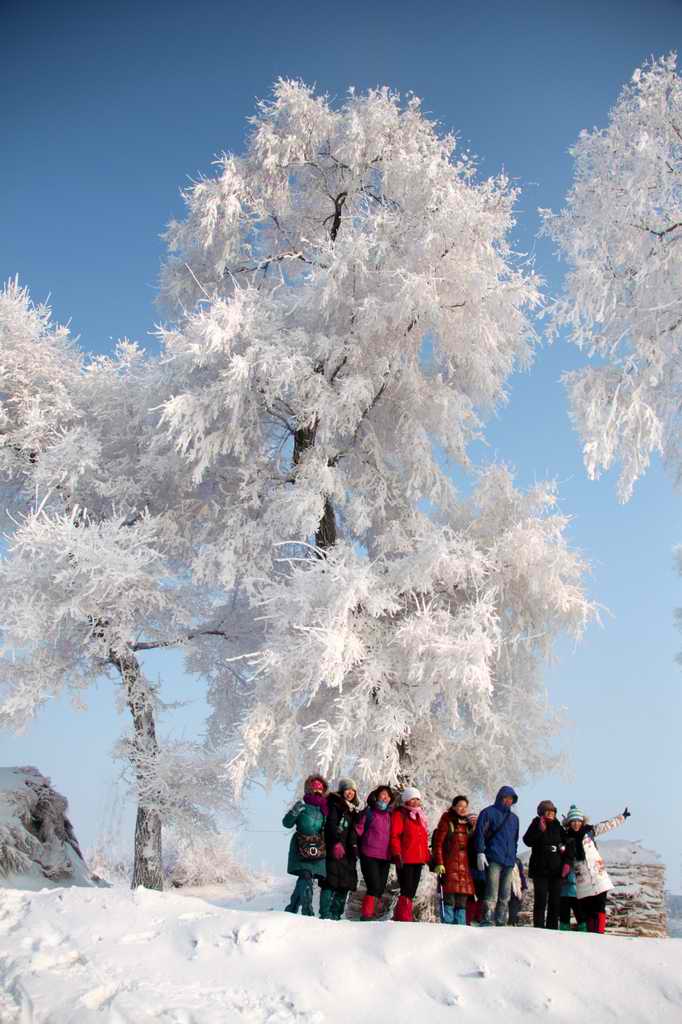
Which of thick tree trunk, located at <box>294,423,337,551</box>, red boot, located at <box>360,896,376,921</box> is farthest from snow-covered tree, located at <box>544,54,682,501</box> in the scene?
red boot, located at <box>360,896,376,921</box>

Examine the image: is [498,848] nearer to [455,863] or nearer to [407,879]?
[455,863]

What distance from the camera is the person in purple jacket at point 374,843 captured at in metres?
8.41

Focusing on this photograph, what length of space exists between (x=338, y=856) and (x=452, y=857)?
1120mm

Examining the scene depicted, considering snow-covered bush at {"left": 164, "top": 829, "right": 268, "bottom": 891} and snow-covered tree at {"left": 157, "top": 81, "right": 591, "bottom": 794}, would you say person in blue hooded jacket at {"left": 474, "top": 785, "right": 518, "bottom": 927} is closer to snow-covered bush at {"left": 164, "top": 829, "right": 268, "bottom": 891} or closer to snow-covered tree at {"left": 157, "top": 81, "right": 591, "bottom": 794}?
snow-covered tree at {"left": 157, "top": 81, "right": 591, "bottom": 794}

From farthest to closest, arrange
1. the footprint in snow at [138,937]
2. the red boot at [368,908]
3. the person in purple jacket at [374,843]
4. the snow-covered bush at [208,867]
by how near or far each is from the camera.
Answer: the snow-covered bush at [208,867]
the person in purple jacket at [374,843]
the red boot at [368,908]
the footprint in snow at [138,937]

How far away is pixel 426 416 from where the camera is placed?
1355 cm

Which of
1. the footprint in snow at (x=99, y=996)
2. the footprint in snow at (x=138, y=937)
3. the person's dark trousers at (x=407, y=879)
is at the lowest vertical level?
the footprint in snow at (x=99, y=996)

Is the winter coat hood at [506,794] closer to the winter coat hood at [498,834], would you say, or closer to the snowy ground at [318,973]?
the winter coat hood at [498,834]

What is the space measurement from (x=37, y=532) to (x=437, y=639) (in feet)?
19.4

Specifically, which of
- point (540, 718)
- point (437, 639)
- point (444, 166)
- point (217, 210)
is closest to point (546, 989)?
point (437, 639)

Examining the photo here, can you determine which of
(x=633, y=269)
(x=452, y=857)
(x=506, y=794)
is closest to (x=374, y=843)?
(x=452, y=857)

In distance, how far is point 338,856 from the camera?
329 inches

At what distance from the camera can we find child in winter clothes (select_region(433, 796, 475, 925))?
8367 millimetres

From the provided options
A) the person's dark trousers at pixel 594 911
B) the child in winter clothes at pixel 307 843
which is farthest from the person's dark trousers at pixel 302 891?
the person's dark trousers at pixel 594 911
